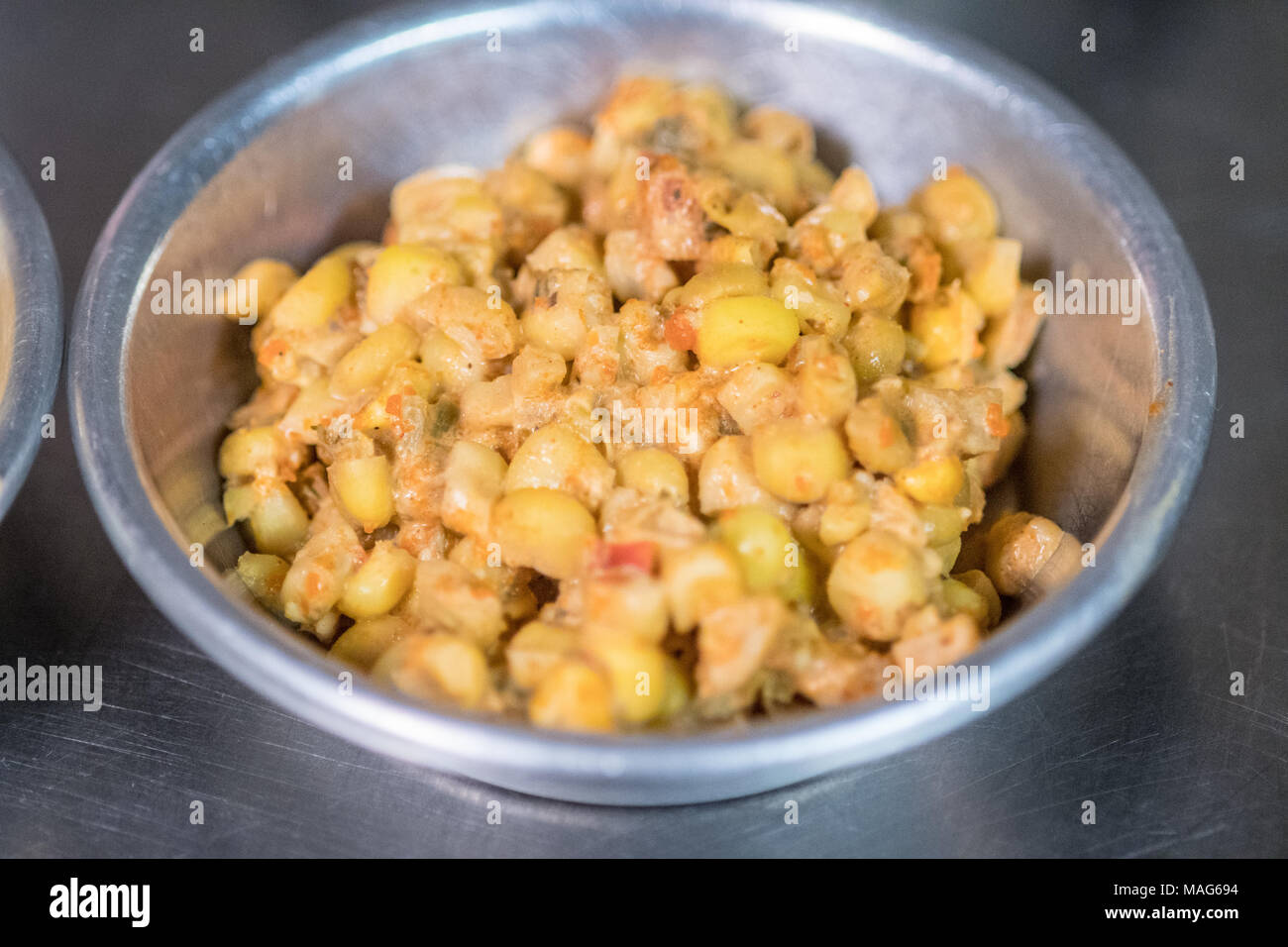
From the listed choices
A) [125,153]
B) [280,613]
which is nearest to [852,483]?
[280,613]

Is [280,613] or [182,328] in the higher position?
[182,328]

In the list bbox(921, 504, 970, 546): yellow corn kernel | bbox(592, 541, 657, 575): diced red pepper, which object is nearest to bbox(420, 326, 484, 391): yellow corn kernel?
bbox(592, 541, 657, 575): diced red pepper

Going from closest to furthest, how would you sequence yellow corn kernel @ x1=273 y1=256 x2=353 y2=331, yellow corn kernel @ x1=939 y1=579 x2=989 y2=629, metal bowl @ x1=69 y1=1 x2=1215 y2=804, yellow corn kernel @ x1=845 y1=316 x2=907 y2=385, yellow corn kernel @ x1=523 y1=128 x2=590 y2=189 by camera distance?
metal bowl @ x1=69 y1=1 x2=1215 y2=804
yellow corn kernel @ x1=939 y1=579 x2=989 y2=629
yellow corn kernel @ x1=845 y1=316 x2=907 y2=385
yellow corn kernel @ x1=273 y1=256 x2=353 y2=331
yellow corn kernel @ x1=523 y1=128 x2=590 y2=189

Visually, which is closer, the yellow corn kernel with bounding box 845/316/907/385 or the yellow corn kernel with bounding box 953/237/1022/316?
the yellow corn kernel with bounding box 845/316/907/385

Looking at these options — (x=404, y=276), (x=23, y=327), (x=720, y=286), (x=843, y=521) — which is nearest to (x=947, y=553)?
(x=843, y=521)

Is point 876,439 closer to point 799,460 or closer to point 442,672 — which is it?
point 799,460

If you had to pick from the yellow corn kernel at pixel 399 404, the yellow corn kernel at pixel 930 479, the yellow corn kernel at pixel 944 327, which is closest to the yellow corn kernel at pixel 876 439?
the yellow corn kernel at pixel 930 479

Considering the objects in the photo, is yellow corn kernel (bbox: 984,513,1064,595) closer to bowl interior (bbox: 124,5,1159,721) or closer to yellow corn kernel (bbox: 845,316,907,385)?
bowl interior (bbox: 124,5,1159,721)
